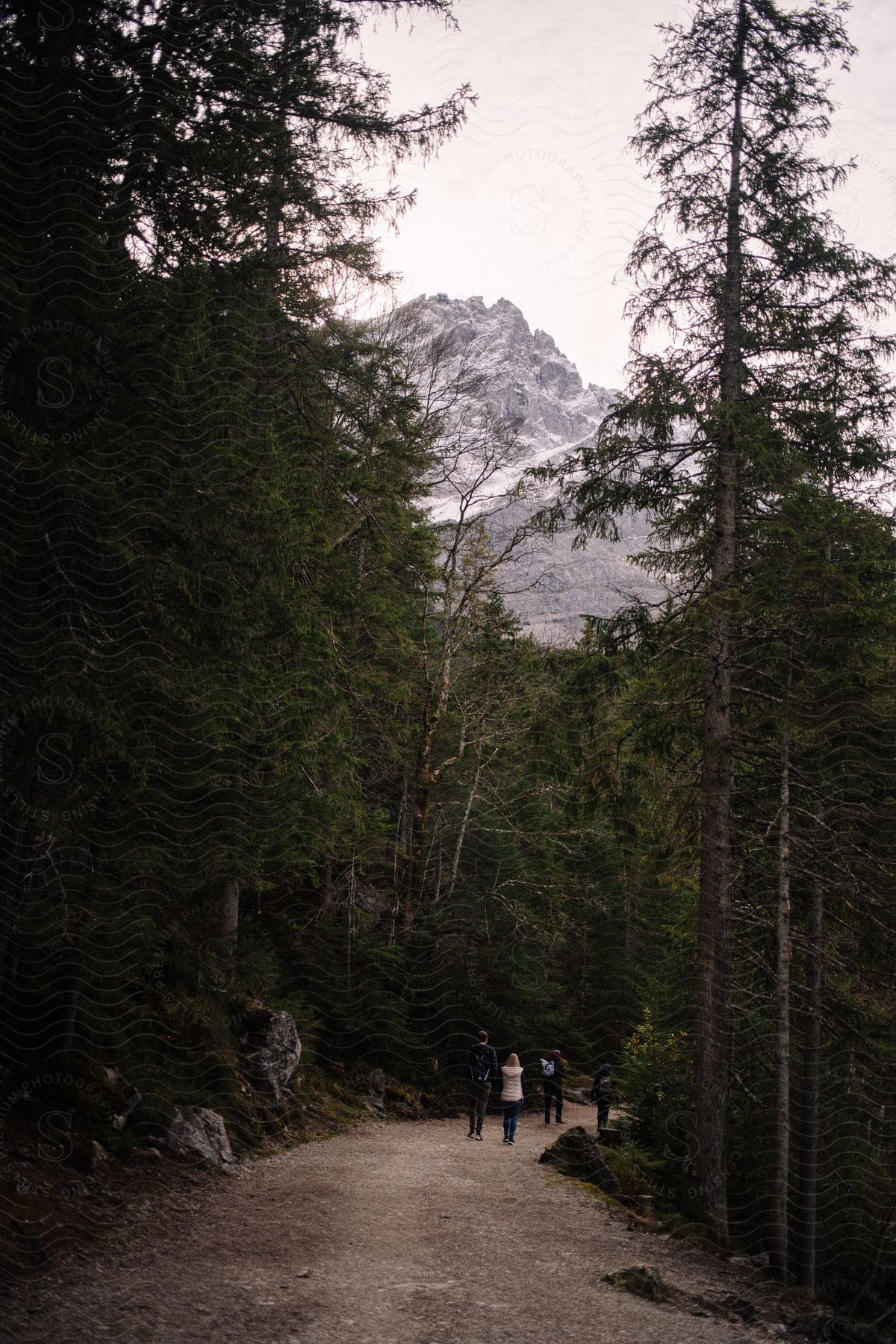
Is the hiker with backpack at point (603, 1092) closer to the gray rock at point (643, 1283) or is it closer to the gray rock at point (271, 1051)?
the gray rock at point (271, 1051)

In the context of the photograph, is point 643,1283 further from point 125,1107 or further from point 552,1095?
point 552,1095

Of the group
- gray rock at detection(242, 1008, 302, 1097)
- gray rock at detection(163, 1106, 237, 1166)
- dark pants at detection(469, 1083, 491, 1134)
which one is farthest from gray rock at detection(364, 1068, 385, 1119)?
gray rock at detection(163, 1106, 237, 1166)

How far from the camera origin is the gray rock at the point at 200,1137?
7.41m

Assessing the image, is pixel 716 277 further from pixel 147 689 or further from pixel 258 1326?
pixel 258 1326

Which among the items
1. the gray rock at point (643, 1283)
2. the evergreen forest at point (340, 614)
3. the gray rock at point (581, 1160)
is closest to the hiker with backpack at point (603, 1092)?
the evergreen forest at point (340, 614)

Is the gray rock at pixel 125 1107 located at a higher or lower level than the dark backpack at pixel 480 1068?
higher

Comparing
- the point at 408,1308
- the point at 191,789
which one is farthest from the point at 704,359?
the point at 408,1308

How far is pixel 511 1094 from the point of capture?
13.1 meters

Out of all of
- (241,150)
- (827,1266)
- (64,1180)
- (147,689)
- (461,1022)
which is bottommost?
(827,1266)

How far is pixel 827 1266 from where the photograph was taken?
37.4 feet

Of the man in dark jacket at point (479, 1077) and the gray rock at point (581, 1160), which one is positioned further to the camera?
the man in dark jacket at point (479, 1077)

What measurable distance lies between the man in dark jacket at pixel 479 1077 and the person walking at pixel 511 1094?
30cm

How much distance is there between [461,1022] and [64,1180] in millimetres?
11666

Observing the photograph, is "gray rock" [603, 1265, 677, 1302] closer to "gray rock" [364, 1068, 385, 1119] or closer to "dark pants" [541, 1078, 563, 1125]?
"gray rock" [364, 1068, 385, 1119]
